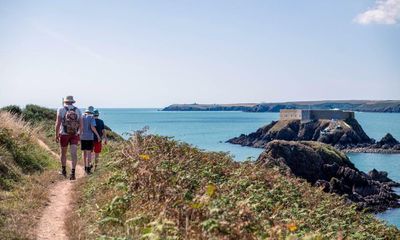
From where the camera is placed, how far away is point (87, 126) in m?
15.7

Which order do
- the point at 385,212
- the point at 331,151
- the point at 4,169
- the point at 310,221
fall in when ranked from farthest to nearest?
the point at 331,151 < the point at 385,212 < the point at 4,169 < the point at 310,221

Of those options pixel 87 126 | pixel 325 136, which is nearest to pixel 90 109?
pixel 87 126

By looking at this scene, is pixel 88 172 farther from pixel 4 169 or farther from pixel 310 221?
pixel 310 221

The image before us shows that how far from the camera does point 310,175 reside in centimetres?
4466

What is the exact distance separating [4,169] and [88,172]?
334cm

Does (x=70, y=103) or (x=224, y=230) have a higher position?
(x=70, y=103)

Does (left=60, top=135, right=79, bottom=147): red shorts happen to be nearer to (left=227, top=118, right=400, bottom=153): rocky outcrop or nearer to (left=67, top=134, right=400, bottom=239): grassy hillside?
(left=67, top=134, right=400, bottom=239): grassy hillside

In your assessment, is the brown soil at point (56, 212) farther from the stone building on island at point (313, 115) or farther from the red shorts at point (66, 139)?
the stone building on island at point (313, 115)

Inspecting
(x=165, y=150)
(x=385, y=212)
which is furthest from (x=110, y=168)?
(x=385, y=212)

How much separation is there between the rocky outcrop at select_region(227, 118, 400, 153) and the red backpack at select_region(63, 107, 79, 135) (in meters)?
95.1

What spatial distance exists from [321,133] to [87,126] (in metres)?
105

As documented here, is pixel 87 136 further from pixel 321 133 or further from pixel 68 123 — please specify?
pixel 321 133

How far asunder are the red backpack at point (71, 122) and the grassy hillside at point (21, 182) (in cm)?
141

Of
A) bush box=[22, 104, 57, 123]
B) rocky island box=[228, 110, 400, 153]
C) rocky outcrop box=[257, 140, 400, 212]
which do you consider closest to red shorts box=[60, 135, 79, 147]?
bush box=[22, 104, 57, 123]
